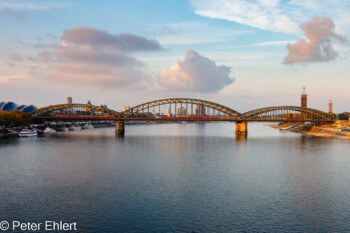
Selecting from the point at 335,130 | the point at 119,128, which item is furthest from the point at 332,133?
the point at 119,128

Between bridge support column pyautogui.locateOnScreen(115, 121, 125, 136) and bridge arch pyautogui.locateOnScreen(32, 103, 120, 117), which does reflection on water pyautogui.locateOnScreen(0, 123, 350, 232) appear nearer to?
bridge support column pyautogui.locateOnScreen(115, 121, 125, 136)

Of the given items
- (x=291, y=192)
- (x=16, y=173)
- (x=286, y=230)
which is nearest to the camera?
(x=286, y=230)

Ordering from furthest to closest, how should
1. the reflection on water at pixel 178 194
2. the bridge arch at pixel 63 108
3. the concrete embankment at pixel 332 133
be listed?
the bridge arch at pixel 63 108 < the concrete embankment at pixel 332 133 < the reflection on water at pixel 178 194

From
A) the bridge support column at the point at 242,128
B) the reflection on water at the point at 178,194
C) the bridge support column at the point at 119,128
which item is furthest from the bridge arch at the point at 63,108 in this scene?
the reflection on water at the point at 178,194

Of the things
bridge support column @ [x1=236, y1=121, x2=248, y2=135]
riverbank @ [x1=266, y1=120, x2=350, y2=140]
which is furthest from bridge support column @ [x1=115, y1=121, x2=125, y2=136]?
riverbank @ [x1=266, y1=120, x2=350, y2=140]

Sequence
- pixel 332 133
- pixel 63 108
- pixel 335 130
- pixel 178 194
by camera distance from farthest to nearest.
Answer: pixel 63 108, pixel 332 133, pixel 335 130, pixel 178 194

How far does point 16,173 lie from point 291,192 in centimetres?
3761

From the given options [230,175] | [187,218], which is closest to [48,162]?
[230,175]

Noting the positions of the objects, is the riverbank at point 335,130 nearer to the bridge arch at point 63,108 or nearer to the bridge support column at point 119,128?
the bridge support column at point 119,128

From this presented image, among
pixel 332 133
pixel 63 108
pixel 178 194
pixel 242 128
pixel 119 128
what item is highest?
pixel 63 108

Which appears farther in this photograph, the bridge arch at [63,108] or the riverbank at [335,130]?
the bridge arch at [63,108]

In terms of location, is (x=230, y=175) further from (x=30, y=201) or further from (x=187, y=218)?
(x=30, y=201)

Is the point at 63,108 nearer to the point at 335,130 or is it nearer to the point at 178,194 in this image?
the point at 335,130

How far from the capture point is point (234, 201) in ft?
110
